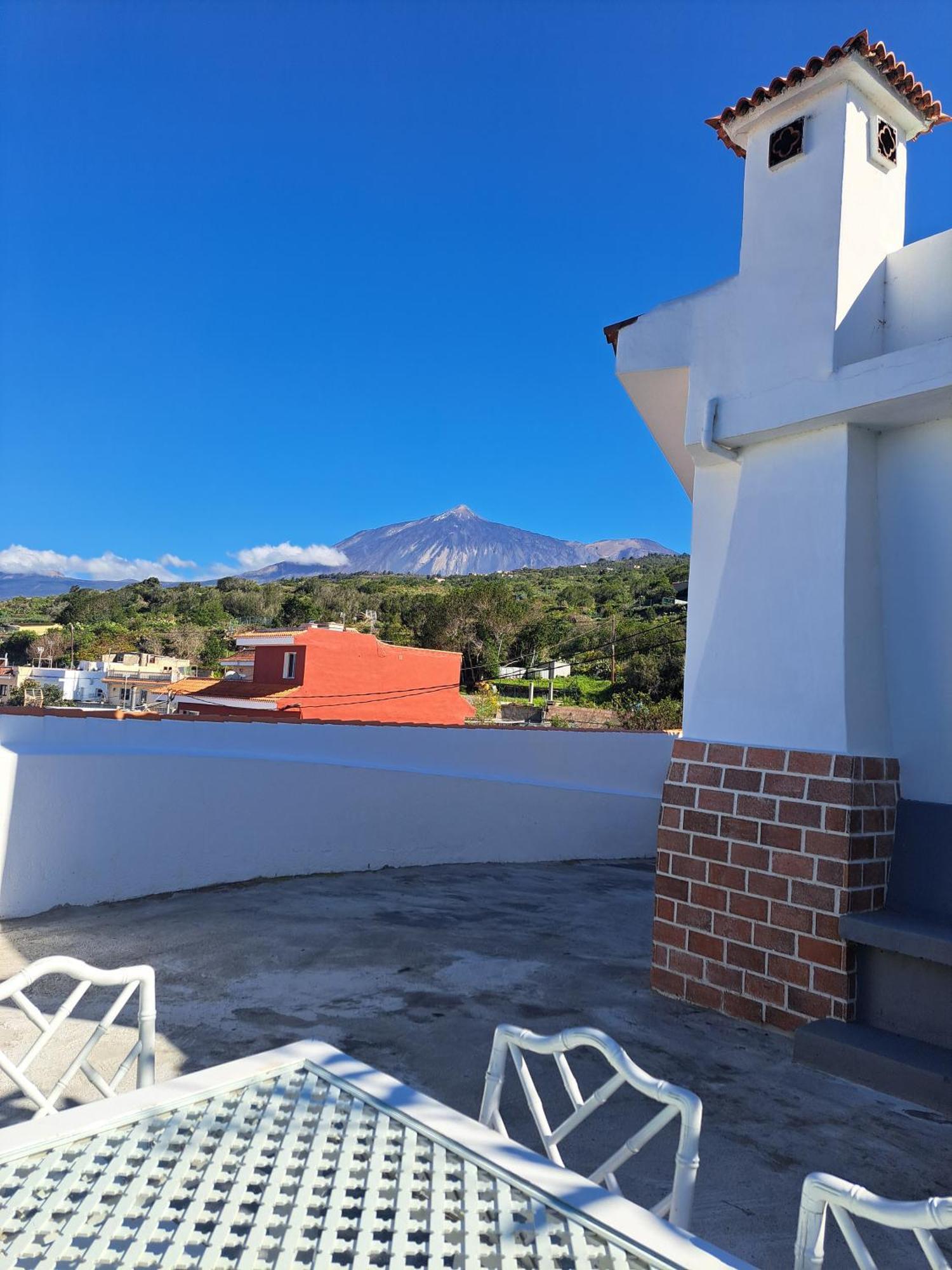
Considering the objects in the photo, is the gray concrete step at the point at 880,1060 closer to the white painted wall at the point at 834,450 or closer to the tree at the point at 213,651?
the white painted wall at the point at 834,450

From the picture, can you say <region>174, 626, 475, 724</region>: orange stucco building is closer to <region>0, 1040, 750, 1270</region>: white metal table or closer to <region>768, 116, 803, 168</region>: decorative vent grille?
<region>768, 116, 803, 168</region>: decorative vent grille

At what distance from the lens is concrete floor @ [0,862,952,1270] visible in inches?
109

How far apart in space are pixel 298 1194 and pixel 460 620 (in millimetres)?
43925

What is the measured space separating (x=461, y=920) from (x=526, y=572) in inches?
3275

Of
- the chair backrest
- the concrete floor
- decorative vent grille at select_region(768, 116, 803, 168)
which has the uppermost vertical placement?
decorative vent grille at select_region(768, 116, 803, 168)

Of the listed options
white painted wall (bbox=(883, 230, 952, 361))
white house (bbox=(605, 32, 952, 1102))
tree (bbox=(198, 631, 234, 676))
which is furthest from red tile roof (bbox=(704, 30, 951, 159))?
tree (bbox=(198, 631, 234, 676))

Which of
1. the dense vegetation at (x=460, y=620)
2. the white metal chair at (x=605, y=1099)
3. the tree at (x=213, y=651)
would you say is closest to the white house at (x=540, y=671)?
the dense vegetation at (x=460, y=620)

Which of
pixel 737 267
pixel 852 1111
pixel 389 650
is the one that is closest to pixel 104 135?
pixel 389 650

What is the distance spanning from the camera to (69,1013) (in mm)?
2242

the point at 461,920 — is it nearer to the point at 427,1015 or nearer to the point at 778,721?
the point at 427,1015

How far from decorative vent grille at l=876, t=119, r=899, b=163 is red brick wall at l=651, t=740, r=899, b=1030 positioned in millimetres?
3070

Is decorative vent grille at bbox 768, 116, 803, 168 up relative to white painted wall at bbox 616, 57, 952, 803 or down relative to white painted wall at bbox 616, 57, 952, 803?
up

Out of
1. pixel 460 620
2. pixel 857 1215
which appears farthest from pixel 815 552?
pixel 460 620

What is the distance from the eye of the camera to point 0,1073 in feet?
10.8
